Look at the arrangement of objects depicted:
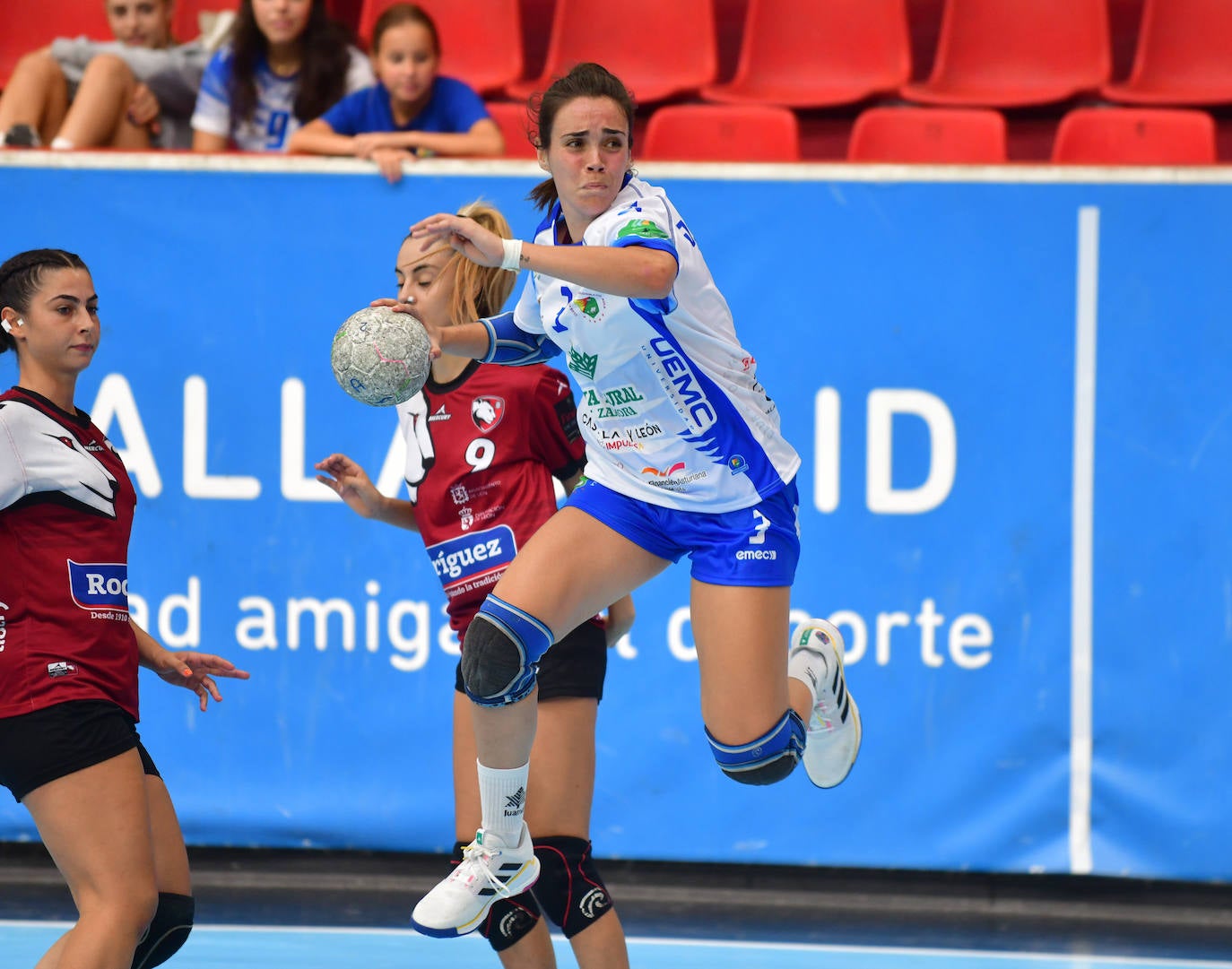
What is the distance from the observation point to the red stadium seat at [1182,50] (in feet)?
22.8

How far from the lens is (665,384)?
3605 millimetres

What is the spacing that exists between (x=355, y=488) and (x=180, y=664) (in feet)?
2.11

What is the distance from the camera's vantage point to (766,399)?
382 cm

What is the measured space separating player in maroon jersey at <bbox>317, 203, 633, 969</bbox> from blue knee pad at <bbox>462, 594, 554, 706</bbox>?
34 centimetres

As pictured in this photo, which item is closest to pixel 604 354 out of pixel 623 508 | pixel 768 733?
pixel 623 508

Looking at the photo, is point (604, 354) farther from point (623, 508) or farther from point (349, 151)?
point (349, 151)

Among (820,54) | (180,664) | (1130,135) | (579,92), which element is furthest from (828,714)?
(820,54)

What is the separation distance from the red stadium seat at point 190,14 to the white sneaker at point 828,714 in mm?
4661

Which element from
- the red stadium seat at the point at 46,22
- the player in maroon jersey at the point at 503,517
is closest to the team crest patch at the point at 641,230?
the player in maroon jersey at the point at 503,517

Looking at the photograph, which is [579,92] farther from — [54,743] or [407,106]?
[407,106]

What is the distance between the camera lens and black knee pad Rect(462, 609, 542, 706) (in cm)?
348

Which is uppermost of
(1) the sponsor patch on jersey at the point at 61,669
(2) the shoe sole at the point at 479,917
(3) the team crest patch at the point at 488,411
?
(3) the team crest patch at the point at 488,411

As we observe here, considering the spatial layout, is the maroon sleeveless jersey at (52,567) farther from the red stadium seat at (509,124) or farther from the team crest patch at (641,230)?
the red stadium seat at (509,124)

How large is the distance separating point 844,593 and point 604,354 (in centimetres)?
202
